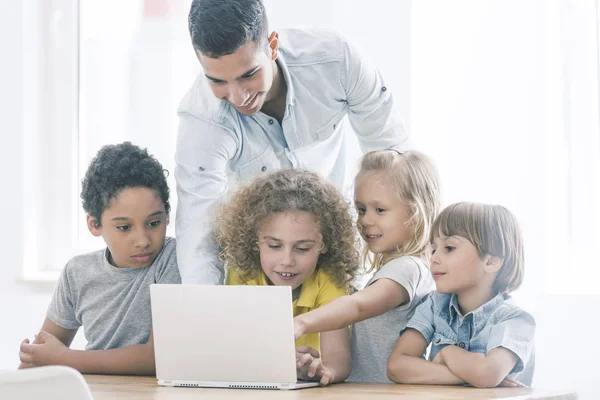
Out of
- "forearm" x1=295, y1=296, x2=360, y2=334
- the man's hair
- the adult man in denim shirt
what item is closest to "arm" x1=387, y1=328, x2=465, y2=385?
"forearm" x1=295, y1=296, x2=360, y2=334

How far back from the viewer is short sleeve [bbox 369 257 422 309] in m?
1.63

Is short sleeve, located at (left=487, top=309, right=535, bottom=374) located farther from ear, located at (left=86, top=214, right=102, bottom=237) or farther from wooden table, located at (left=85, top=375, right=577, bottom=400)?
ear, located at (left=86, top=214, right=102, bottom=237)

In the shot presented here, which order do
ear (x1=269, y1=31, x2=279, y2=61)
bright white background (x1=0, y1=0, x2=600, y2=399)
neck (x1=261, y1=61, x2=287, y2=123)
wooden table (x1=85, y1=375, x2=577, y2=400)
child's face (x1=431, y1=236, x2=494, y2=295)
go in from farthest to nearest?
bright white background (x1=0, y1=0, x2=600, y2=399) < neck (x1=261, y1=61, x2=287, y2=123) < ear (x1=269, y1=31, x2=279, y2=61) < child's face (x1=431, y1=236, x2=494, y2=295) < wooden table (x1=85, y1=375, x2=577, y2=400)

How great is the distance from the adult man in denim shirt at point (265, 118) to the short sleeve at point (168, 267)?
Answer: 8 centimetres

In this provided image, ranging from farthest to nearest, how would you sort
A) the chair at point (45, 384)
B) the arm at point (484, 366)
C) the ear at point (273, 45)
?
the ear at point (273, 45)
the arm at point (484, 366)
the chair at point (45, 384)

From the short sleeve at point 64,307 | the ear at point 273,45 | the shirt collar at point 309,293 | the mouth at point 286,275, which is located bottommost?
the short sleeve at point 64,307

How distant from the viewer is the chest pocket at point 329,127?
196cm

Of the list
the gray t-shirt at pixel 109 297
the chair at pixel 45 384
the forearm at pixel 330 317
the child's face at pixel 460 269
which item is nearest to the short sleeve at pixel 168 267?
the gray t-shirt at pixel 109 297

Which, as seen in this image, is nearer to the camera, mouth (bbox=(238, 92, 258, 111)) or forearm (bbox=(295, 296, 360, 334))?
forearm (bbox=(295, 296, 360, 334))

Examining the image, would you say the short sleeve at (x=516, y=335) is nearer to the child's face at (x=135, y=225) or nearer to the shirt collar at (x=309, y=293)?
the shirt collar at (x=309, y=293)

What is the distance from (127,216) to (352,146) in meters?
1.04

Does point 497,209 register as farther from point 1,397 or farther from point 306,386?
point 1,397

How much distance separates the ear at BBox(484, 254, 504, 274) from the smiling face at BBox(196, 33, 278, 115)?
546 millimetres

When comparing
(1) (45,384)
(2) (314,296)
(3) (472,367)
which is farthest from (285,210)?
(1) (45,384)
